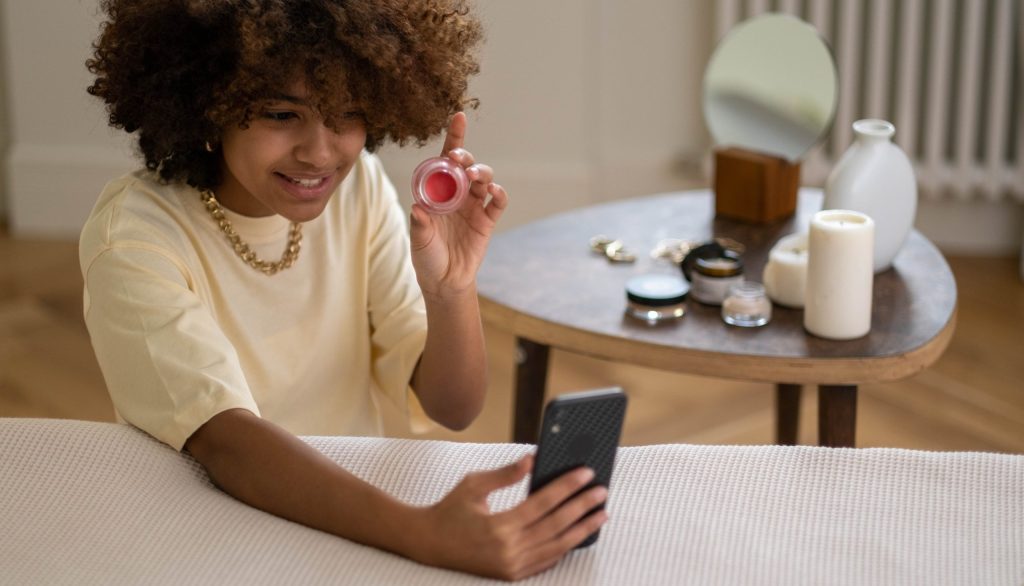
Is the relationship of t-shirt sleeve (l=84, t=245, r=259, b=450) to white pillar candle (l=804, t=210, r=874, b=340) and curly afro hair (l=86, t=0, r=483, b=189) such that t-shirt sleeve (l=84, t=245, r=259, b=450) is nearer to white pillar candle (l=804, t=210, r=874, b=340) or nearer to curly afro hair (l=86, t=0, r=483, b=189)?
curly afro hair (l=86, t=0, r=483, b=189)

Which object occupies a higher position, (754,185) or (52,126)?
(754,185)

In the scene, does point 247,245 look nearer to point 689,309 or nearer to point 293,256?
point 293,256

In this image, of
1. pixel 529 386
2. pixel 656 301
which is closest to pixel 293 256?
pixel 656 301

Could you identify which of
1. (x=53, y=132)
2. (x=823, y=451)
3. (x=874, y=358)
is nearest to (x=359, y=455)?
(x=823, y=451)

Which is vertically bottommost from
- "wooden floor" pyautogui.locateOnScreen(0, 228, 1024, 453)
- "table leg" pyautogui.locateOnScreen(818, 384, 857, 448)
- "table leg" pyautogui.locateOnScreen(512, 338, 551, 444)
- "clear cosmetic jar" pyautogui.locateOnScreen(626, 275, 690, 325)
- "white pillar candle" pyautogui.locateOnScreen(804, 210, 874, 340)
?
"wooden floor" pyautogui.locateOnScreen(0, 228, 1024, 453)

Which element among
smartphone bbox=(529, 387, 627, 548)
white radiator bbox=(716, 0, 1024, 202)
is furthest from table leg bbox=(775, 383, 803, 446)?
white radiator bbox=(716, 0, 1024, 202)

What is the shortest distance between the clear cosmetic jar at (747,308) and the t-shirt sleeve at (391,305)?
1.28 ft

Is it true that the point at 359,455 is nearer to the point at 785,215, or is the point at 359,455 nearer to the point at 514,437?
the point at 514,437

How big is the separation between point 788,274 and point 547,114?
65.0 inches

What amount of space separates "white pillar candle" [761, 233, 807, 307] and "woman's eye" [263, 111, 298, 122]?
0.70 metres

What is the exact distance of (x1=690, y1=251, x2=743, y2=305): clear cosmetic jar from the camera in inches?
65.8

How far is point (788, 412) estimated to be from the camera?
1998 millimetres

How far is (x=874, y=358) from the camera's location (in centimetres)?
151

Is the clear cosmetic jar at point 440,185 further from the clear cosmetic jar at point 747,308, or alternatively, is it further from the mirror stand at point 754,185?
the mirror stand at point 754,185
